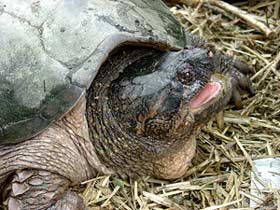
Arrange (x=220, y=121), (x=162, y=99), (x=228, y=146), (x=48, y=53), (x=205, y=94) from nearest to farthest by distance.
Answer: (x=48, y=53), (x=162, y=99), (x=205, y=94), (x=228, y=146), (x=220, y=121)

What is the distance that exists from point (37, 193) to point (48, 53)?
61 cm

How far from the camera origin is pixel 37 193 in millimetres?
3016

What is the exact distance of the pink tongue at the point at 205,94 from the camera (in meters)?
3.12

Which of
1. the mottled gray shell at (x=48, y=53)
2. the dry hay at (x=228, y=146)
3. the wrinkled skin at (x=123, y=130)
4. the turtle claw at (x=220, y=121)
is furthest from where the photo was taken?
the turtle claw at (x=220, y=121)

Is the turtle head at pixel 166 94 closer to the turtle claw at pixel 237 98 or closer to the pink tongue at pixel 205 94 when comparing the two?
the pink tongue at pixel 205 94

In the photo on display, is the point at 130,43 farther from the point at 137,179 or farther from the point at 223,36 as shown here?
the point at 223,36

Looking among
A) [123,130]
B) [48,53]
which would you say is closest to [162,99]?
[123,130]

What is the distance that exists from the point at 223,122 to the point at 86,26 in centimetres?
97

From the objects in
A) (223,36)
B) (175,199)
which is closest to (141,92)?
(175,199)

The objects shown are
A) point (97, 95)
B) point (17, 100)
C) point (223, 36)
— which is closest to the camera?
point (17, 100)

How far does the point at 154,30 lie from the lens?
Result: 3.15 metres

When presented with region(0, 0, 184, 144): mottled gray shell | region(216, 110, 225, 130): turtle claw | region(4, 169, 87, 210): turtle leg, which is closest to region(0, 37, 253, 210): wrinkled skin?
region(4, 169, 87, 210): turtle leg

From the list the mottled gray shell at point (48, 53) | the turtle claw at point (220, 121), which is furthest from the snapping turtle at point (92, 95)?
the turtle claw at point (220, 121)

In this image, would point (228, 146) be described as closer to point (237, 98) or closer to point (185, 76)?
point (237, 98)
